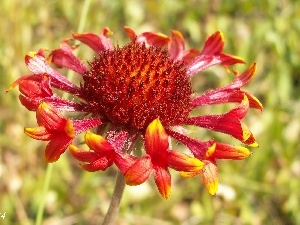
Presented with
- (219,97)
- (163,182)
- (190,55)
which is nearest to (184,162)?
(163,182)

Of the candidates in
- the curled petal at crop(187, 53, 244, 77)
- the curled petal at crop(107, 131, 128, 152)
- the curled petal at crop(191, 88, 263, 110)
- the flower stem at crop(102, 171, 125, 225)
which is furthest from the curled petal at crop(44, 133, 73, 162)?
the curled petal at crop(187, 53, 244, 77)

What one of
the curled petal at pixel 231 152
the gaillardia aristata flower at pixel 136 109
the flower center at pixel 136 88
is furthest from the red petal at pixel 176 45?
the curled petal at pixel 231 152

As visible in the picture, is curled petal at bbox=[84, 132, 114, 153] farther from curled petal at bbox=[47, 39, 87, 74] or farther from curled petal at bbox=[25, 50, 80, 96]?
curled petal at bbox=[47, 39, 87, 74]

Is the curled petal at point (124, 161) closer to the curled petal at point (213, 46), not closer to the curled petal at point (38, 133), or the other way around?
the curled petal at point (38, 133)

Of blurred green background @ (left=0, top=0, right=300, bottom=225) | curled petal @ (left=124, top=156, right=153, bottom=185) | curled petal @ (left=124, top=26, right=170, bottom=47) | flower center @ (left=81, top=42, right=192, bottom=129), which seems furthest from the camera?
blurred green background @ (left=0, top=0, right=300, bottom=225)

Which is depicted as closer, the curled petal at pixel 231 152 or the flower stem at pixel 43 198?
the curled petal at pixel 231 152

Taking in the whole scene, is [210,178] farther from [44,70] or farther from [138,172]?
[44,70]

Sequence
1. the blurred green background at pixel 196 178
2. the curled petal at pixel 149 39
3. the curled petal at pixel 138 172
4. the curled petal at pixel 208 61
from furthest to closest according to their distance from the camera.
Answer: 1. the blurred green background at pixel 196 178
2. the curled petal at pixel 149 39
3. the curled petal at pixel 208 61
4. the curled petal at pixel 138 172
